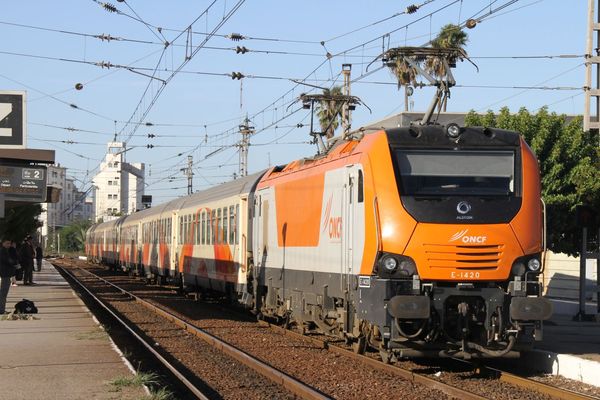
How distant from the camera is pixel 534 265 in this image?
12.0 m

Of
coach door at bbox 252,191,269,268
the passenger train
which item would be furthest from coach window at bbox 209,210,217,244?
the passenger train

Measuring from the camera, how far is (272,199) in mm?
19094

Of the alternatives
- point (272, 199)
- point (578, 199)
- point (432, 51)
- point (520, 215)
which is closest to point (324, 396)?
point (520, 215)

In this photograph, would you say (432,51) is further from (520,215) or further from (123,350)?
(123,350)

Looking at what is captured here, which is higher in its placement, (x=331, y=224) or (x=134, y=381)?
(x=331, y=224)

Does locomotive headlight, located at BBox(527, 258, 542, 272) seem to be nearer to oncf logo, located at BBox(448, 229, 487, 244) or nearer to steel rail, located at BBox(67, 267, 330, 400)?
oncf logo, located at BBox(448, 229, 487, 244)

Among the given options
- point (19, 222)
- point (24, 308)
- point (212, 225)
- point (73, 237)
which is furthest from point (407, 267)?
point (73, 237)

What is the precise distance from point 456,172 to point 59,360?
6.16 metres

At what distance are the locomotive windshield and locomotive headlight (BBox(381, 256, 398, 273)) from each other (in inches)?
35.2

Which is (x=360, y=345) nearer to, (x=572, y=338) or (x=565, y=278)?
(x=572, y=338)

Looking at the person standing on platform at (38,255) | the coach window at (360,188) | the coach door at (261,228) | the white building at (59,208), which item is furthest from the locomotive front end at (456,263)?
the white building at (59,208)

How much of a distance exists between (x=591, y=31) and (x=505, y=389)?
45.6ft

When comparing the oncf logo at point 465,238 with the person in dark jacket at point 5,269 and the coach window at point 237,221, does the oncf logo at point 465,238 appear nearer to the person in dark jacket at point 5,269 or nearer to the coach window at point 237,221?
the coach window at point 237,221

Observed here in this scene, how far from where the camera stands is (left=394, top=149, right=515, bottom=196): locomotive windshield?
12164 mm
